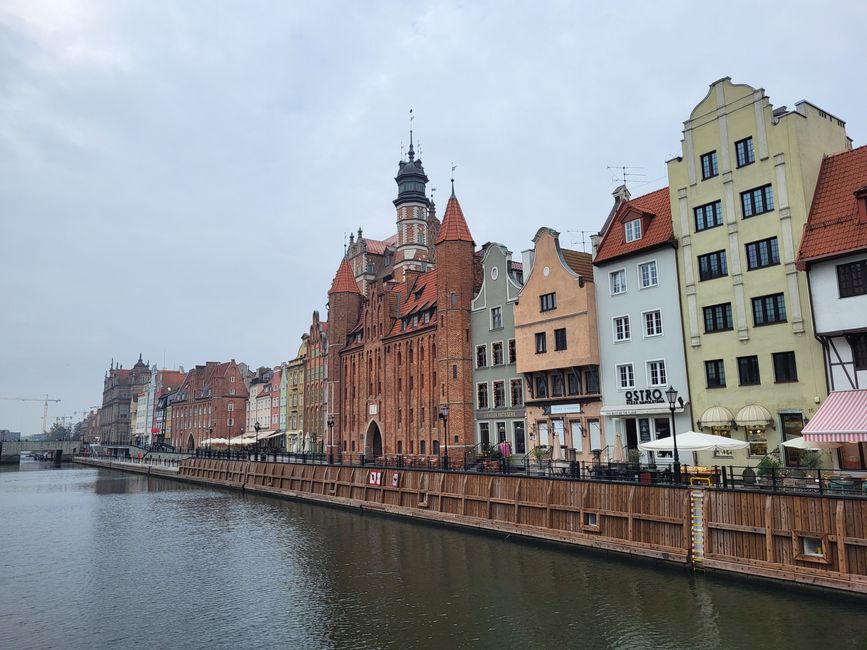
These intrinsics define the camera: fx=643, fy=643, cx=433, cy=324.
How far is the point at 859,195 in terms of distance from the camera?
27.4 meters

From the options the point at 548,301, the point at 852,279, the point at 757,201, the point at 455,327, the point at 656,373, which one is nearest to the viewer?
the point at 852,279

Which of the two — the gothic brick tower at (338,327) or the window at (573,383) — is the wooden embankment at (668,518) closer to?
the window at (573,383)

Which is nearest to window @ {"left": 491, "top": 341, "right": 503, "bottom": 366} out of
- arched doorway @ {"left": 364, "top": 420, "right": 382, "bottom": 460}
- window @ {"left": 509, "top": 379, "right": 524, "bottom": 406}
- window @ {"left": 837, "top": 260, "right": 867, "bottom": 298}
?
window @ {"left": 509, "top": 379, "right": 524, "bottom": 406}

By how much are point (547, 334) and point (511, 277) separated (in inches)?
285

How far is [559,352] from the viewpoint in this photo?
4169 centimetres

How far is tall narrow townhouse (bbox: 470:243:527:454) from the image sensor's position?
155ft

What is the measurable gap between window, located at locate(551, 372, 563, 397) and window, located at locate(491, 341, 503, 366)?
6.46 metres

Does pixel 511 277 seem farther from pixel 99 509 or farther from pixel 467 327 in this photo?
pixel 99 509

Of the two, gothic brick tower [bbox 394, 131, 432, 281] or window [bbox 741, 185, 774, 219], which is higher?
gothic brick tower [bbox 394, 131, 432, 281]

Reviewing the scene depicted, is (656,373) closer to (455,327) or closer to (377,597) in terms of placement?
(455,327)

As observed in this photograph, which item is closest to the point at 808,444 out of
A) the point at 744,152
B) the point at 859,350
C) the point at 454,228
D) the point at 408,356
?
the point at 859,350

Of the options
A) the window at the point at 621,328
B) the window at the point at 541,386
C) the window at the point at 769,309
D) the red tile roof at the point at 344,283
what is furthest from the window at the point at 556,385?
the red tile roof at the point at 344,283

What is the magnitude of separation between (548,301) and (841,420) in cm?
2059

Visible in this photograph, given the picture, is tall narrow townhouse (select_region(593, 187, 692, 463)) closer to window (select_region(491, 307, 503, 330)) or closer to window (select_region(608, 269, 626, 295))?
window (select_region(608, 269, 626, 295))
